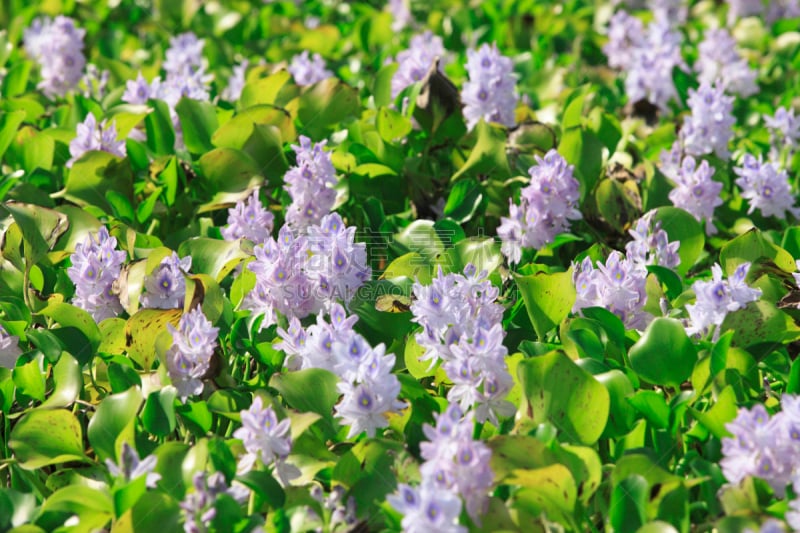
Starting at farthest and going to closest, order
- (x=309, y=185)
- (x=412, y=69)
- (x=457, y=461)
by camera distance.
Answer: (x=412, y=69), (x=309, y=185), (x=457, y=461)

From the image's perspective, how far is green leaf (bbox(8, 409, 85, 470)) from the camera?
2.27 metres

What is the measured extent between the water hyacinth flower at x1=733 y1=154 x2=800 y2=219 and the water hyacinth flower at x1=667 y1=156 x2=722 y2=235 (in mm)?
129

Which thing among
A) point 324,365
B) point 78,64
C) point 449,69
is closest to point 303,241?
point 324,365

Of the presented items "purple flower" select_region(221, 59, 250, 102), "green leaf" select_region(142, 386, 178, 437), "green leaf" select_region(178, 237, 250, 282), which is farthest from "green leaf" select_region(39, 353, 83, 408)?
"purple flower" select_region(221, 59, 250, 102)

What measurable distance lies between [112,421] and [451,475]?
2.83ft

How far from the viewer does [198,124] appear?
3.71 metres

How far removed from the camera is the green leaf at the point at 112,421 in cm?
228

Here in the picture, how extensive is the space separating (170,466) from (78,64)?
282cm

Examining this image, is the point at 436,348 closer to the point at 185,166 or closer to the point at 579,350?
the point at 579,350

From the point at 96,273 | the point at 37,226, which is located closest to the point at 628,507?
the point at 96,273

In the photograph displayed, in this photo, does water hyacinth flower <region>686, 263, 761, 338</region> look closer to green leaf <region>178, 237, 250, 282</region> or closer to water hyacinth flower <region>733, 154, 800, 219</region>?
water hyacinth flower <region>733, 154, 800, 219</region>

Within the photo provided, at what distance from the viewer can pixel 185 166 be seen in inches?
143

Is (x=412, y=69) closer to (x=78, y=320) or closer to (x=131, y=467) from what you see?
(x=78, y=320)

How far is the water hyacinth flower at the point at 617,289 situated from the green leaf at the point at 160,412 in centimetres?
111
